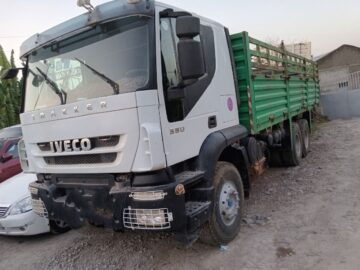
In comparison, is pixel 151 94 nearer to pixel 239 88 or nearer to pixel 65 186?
pixel 65 186

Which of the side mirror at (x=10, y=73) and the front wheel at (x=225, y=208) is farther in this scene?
the side mirror at (x=10, y=73)

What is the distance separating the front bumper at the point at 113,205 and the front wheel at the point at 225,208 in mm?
434

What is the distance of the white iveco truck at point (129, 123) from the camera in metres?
3.15

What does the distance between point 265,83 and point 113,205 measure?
325 cm

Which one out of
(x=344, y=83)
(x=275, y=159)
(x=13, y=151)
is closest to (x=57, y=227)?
(x=13, y=151)

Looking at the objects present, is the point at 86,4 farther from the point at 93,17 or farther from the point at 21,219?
the point at 21,219

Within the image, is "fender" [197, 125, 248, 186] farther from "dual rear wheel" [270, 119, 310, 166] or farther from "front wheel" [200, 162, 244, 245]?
"dual rear wheel" [270, 119, 310, 166]

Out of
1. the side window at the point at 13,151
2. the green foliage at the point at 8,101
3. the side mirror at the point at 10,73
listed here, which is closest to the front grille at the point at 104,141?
the side mirror at the point at 10,73

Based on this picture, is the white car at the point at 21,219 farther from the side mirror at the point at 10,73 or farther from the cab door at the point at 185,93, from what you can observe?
the cab door at the point at 185,93

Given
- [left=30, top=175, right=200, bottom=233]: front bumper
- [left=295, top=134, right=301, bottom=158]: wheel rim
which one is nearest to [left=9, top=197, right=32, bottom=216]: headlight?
[left=30, top=175, right=200, bottom=233]: front bumper

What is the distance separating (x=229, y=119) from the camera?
447 cm

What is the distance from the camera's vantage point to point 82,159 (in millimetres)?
3531

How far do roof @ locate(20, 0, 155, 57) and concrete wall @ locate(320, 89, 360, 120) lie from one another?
15.6m

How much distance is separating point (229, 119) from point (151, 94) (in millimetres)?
1602
